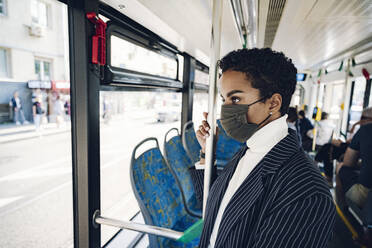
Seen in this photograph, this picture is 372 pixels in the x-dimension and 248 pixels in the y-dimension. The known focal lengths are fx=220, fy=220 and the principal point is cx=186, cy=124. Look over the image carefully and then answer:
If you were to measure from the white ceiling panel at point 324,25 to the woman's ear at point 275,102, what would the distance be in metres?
1.26

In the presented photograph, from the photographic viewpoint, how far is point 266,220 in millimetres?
725

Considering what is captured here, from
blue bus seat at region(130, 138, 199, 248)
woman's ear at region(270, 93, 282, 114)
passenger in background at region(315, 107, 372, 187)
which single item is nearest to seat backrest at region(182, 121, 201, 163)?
blue bus seat at region(130, 138, 199, 248)

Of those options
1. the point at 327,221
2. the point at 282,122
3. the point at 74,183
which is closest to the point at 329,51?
the point at 282,122

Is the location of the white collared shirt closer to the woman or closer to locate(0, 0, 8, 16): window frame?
the woman

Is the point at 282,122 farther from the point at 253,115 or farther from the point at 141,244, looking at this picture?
the point at 141,244

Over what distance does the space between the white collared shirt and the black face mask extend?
0.16 ft

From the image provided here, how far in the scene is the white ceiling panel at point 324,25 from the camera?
1847 millimetres

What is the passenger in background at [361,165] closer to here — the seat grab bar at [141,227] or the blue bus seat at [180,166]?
the blue bus seat at [180,166]

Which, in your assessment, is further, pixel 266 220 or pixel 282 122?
pixel 282 122

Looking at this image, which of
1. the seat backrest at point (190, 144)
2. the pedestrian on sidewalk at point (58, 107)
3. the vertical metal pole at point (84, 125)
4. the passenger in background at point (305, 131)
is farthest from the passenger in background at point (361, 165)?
the pedestrian on sidewalk at point (58, 107)

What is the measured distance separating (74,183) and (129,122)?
425 inches

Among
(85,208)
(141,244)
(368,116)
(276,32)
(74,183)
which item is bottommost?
(141,244)

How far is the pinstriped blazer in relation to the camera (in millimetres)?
666

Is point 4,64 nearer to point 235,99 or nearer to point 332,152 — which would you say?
point 235,99
